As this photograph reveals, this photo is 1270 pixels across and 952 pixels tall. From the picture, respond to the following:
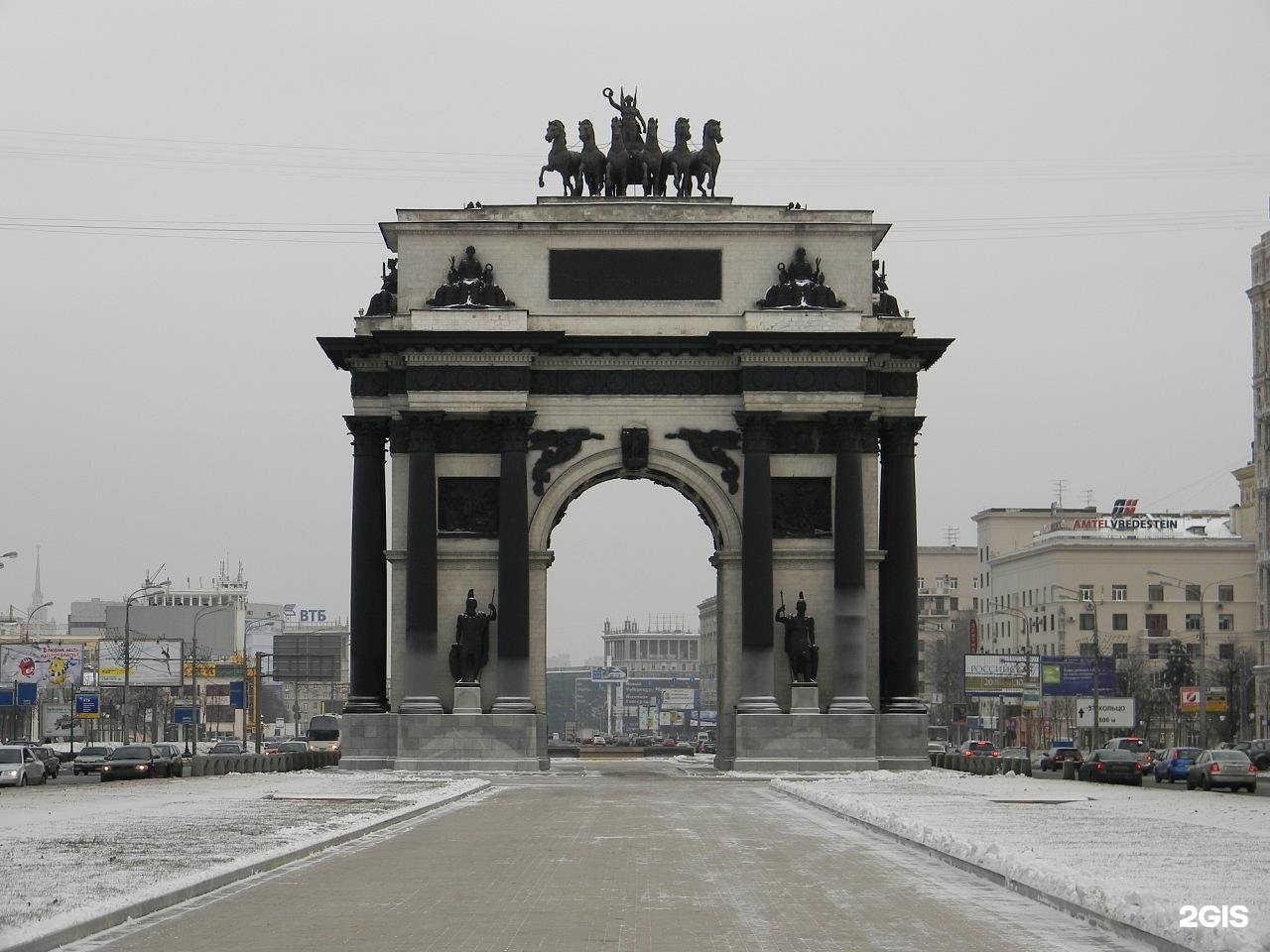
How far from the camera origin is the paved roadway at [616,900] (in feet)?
63.9

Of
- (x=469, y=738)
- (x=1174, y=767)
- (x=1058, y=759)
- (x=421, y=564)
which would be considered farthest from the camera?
(x=1058, y=759)

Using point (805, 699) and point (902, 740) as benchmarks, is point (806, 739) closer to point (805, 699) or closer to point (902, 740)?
point (805, 699)

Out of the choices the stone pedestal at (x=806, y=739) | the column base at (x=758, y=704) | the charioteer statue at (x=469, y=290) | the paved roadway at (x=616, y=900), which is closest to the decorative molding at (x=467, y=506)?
the charioteer statue at (x=469, y=290)

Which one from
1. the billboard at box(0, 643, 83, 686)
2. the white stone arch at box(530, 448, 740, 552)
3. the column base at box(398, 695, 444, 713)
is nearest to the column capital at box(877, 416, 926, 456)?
the white stone arch at box(530, 448, 740, 552)

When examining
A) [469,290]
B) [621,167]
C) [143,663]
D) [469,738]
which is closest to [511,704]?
[469,738]

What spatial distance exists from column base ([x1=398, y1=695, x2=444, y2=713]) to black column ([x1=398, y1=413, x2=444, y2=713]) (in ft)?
0.10

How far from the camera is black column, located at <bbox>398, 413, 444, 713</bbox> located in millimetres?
64562

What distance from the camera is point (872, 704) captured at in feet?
217

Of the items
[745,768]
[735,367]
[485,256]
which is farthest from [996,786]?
[485,256]

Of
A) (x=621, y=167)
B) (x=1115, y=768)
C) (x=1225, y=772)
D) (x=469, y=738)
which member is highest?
(x=621, y=167)

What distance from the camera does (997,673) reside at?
110625mm

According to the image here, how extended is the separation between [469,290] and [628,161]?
23.2ft

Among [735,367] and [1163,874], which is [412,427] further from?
[1163,874]

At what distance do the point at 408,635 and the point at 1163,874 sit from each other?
4262 cm
